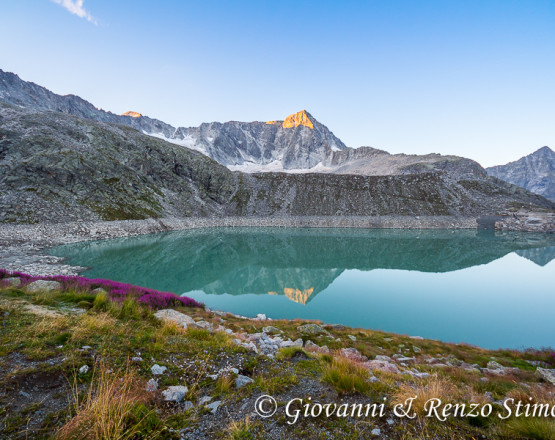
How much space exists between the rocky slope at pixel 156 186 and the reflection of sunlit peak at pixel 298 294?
60562 millimetres

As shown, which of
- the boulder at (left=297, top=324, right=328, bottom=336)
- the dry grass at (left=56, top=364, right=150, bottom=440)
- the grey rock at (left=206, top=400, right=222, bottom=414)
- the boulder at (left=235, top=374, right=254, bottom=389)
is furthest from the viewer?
the boulder at (left=297, top=324, right=328, bottom=336)

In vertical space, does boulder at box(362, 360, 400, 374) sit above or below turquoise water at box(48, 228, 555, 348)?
above

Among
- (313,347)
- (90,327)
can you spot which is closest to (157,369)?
(90,327)

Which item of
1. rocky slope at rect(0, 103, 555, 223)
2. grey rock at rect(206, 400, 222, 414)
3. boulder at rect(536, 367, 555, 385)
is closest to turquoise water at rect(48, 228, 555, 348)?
boulder at rect(536, 367, 555, 385)

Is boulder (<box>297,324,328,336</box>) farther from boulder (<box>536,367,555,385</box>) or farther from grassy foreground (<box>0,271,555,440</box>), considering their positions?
boulder (<box>536,367,555,385</box>)

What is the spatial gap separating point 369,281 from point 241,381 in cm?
3061

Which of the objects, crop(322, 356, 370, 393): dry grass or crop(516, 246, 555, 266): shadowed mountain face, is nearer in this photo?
crop(322, 356, 370, 393): dry grass

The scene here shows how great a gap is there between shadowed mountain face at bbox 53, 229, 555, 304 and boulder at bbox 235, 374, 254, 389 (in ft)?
67.6

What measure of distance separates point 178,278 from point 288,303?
16262 mm

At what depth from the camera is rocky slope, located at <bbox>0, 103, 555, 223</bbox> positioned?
65.0 m

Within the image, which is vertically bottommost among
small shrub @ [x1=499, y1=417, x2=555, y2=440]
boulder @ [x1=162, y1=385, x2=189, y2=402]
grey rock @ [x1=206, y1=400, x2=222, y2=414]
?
boulder @ [x1=162, y1=385, x2=189, y2=402]

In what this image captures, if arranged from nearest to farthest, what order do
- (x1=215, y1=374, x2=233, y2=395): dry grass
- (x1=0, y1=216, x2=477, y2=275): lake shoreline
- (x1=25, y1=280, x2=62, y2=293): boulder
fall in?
(x1=215, y1=374, x2=233, y2=395): dry grass, (x1=25, y1=280, x2=62, y2=293): boulder, (x1=0, y1=216, x2=477, y2=275): lake shoreline

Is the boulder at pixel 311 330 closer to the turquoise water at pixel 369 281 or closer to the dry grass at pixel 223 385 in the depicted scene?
the turquoise water at pixel 369 281

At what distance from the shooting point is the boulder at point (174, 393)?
4798mm
